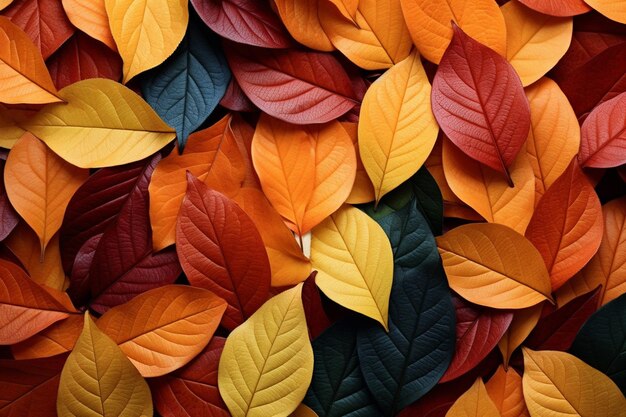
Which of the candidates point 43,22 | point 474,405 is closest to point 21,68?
point 43,22

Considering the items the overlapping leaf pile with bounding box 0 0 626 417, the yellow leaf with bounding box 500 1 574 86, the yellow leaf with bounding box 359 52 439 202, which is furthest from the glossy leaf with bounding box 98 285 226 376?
the yellow leaf with bounding box 500 1 574 86

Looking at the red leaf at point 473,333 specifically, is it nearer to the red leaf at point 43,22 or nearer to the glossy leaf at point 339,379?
the glossy leaf at point 339,379

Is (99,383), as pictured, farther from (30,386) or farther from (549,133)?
(549,133)

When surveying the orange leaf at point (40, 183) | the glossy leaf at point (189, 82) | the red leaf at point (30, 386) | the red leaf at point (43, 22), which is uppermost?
the red leaf at point (43, 22)

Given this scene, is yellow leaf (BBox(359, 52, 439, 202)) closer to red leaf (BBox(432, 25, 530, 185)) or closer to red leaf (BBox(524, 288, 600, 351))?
red leaf (BBox(432, 25, 530, 185))

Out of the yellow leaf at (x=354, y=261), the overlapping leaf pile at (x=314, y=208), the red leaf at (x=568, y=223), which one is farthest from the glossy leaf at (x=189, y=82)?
the red leaf at (x=568, y=223)

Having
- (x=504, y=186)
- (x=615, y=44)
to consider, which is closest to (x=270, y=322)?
(x=504, y=186)
